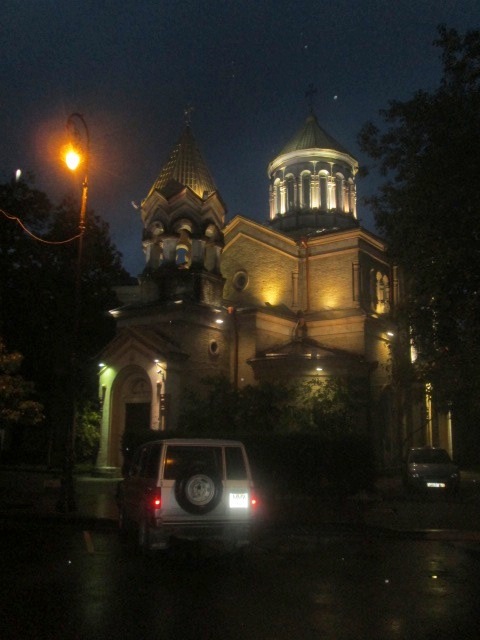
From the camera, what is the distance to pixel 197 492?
33.8 ft

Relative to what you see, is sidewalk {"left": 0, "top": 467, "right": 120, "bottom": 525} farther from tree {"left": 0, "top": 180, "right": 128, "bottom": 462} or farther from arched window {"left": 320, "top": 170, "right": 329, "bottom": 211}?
arched window {"left": 320, "top": 170, "right": 329, "bottom": 211}

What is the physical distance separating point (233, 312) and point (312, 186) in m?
11.1

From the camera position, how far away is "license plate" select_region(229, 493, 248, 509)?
1057cm

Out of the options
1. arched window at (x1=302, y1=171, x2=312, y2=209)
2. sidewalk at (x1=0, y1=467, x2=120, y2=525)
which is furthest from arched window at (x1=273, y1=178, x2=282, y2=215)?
sidewalk at (x1=0, y1=467, x2=120, y2=525)

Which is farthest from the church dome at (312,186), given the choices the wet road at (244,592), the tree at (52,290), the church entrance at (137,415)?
the wet road at (244,592)

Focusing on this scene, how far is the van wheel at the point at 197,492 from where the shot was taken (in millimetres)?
10242

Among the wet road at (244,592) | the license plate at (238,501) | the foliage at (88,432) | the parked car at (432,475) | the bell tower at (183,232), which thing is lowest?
the wet road at (244,592)

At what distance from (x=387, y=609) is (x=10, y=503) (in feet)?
43.3

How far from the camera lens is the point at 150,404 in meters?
28.9

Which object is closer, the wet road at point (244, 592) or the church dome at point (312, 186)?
the wet road at point (244, 592)

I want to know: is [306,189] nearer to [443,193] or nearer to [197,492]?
[443,193]

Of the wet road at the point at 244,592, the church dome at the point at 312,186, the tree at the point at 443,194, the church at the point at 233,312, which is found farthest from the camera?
the church dome at the point at 312,186

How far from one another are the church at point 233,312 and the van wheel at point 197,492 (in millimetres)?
17280

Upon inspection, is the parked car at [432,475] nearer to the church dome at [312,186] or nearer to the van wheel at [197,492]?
the van wheel at [197,492]
